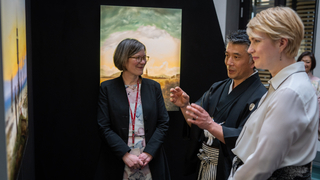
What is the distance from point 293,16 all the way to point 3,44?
46.0 inches

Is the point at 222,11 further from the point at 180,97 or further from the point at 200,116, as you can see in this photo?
the point at 200,116

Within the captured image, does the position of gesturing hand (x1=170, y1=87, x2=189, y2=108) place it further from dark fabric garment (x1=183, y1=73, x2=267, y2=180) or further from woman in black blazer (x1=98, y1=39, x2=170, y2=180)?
woman in black blazer (x1=98, y1=39, x2=170, y2=180)

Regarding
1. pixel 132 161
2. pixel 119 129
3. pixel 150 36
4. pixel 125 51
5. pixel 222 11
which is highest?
pixel 222 11

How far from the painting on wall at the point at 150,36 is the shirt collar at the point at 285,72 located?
2198 mm

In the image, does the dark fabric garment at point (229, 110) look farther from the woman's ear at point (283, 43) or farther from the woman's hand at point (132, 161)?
the woman's ear at point (283, 43)

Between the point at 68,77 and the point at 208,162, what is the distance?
191cm

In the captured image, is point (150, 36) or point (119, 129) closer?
point (119, 129)

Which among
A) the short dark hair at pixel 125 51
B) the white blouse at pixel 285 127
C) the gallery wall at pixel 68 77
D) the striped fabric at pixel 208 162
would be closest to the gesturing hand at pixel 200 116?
the striped fabric at pixel 208 162

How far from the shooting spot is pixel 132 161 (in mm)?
2311

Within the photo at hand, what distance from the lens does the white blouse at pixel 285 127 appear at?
3.51 ft

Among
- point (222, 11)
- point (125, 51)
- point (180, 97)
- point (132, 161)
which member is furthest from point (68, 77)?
point (222, 11)

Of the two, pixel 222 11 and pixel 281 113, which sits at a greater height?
pixel 222 11

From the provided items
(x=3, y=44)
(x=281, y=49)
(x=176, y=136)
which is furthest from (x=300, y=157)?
(x=176, y=136)

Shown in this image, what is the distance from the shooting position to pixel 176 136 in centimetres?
355
